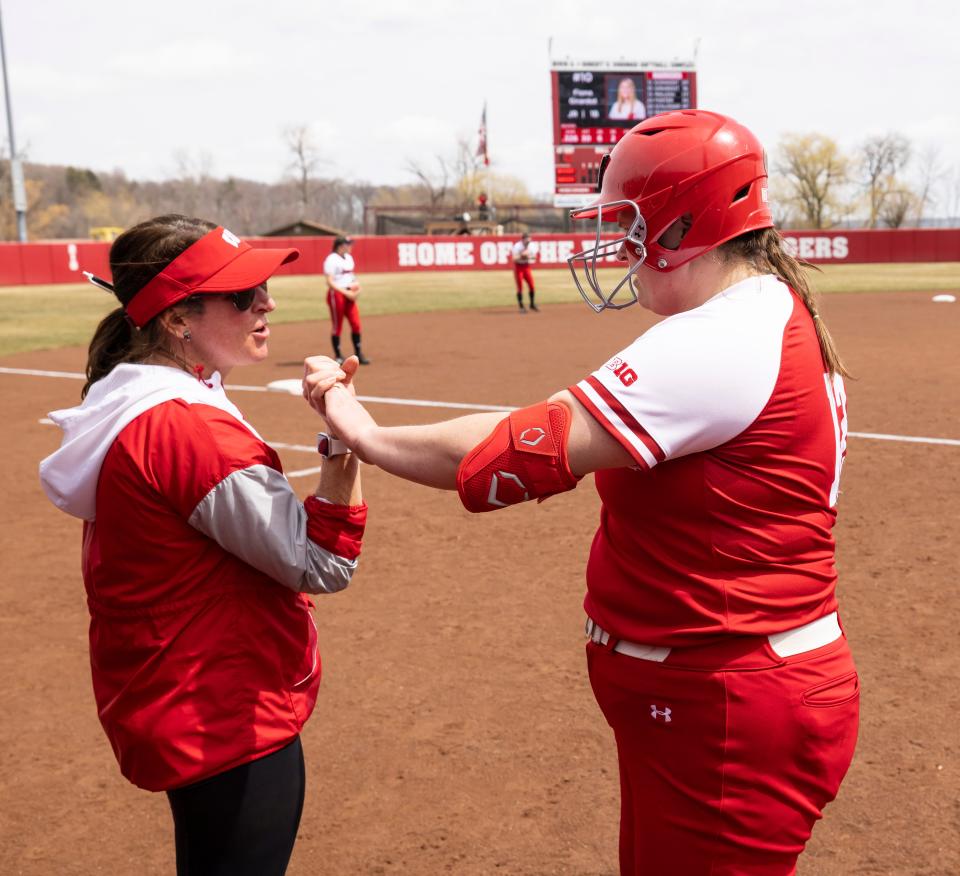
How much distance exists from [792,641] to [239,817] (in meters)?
1.33

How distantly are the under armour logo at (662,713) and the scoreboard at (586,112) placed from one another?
44.7 meters

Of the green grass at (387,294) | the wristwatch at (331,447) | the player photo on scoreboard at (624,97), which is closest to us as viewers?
the wristwatch at (331,447)

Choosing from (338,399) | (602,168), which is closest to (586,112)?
(602,168)

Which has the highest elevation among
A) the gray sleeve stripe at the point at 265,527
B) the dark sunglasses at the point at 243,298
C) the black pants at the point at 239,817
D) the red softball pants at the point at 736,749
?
the dark sunglasses at the point at 243,298

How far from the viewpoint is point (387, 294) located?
35062 millimetres

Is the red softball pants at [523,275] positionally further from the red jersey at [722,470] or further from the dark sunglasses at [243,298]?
the red jersey at [722,470]

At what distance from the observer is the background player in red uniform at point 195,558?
2.28m

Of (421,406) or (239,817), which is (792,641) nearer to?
(239,817)

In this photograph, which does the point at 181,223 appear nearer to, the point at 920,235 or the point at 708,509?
the point at 708,509

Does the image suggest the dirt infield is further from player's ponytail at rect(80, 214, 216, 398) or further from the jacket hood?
player's ponytail at rect(80, 214, 216, 398)

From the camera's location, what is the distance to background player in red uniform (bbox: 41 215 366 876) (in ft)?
7.48

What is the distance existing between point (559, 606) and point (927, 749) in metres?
2.24

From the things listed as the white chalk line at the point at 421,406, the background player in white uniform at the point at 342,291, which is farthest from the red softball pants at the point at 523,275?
the white chalk line at the point at 421,406

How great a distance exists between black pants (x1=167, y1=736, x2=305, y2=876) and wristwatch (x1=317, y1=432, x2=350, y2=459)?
0.72 m
